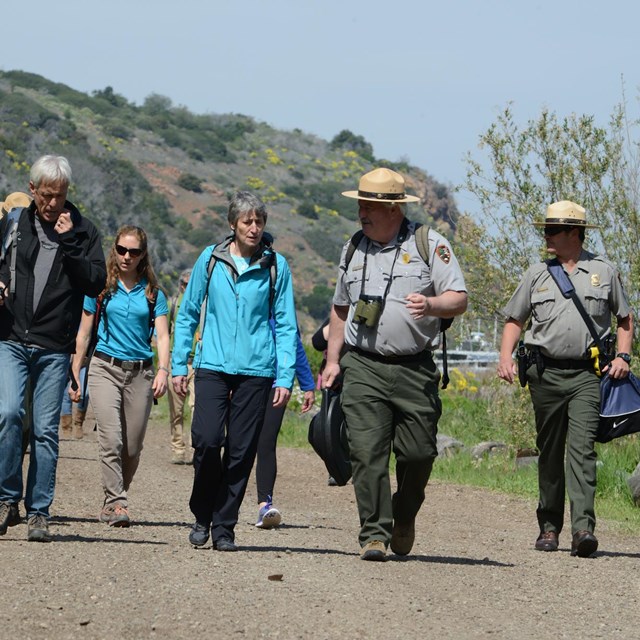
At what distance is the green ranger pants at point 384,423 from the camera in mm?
8641

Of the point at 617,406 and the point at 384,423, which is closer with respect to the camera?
the point at 384,423

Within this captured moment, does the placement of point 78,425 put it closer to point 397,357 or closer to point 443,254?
point 397,357

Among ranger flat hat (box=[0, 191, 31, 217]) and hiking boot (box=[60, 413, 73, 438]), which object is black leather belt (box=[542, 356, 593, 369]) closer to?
ranger flat hat (box=[0, 191, 31, 217])

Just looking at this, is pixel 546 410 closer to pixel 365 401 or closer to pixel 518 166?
pixel 365 401

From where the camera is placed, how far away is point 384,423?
8.72 metres

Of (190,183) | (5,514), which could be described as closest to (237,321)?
(5,514)

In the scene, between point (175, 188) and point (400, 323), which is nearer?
point (400, 323)

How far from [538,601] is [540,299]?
8.54 ft

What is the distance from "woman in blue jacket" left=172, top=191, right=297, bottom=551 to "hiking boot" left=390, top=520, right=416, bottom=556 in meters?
0.93

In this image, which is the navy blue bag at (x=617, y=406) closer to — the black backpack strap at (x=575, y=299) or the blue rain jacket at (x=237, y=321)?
the black backpack strap at (x=575, y=299)

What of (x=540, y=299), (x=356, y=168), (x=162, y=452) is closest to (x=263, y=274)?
(x=540, y=299)

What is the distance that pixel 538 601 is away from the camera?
780 centimetres

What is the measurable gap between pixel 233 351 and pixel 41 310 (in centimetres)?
114

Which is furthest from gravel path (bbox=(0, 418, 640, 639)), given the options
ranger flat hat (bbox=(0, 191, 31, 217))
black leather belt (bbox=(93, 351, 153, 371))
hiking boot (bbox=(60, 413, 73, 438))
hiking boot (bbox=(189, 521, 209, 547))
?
hiking boot (bbox=(60, 413, 73, 438))
